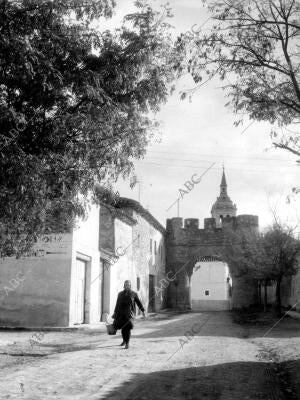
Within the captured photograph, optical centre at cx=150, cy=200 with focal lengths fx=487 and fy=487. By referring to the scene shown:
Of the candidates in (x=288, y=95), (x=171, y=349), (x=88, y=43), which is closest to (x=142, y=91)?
(x=88, y=43)

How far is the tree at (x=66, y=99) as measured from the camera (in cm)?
730

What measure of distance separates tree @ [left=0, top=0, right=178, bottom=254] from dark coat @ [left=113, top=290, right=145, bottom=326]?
156 inches

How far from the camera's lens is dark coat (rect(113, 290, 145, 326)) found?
11953 millimetres

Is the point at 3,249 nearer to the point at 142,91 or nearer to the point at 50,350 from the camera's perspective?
the point at 50,350

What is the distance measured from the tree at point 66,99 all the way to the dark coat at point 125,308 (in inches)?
156

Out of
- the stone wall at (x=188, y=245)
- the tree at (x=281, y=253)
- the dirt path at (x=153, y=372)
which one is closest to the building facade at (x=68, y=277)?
the dirt path at (x=153, y=372)

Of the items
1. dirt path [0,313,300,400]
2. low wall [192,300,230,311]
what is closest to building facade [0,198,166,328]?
dirt path [0,313,300,400]

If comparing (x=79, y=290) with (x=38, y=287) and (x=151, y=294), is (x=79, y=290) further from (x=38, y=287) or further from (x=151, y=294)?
(x=151, y=294)

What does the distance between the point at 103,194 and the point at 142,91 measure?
231 centimetres

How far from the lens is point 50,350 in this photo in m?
11.4

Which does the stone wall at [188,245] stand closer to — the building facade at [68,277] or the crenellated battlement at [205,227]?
the crenellated battlement at [205,227]

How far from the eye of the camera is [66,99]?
813 centimetres

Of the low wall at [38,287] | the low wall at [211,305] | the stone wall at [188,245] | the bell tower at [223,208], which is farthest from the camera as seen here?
the bell tower at [223,208]

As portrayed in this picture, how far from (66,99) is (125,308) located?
5997 mm
